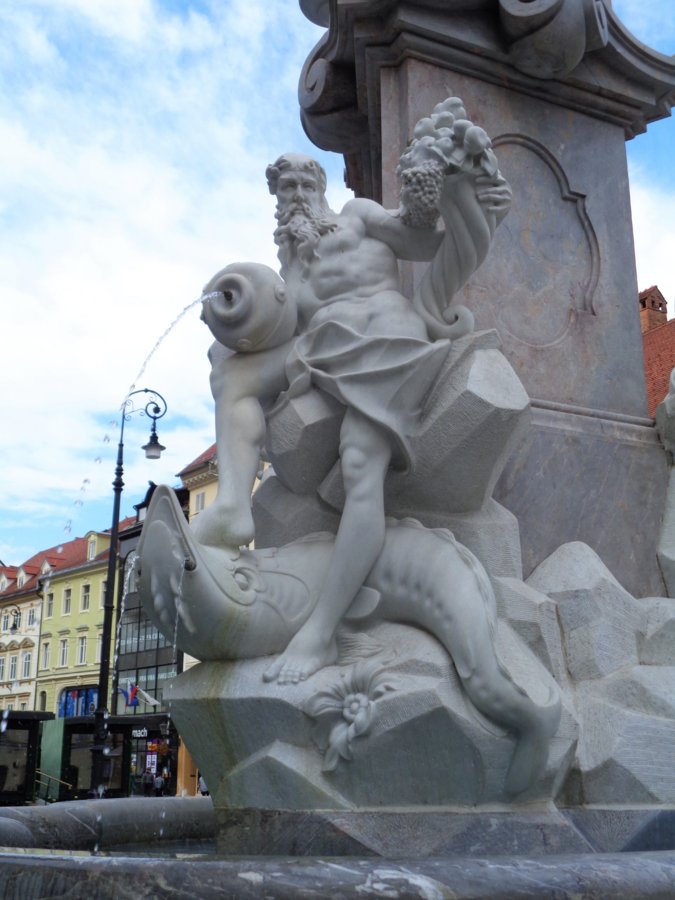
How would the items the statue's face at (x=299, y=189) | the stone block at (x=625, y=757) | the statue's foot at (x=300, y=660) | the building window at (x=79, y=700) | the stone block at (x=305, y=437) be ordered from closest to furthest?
the statue's foot at (x=300, y=660), the stone block at (x=625, y=757), the stone block at (x=305, y=437), the statue's face at (x=299, y=189), the building window at (x=79, y=700)

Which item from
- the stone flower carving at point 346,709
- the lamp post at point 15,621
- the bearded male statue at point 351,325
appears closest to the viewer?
the stone flower carving at point 346,709

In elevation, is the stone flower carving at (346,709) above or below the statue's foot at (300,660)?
below

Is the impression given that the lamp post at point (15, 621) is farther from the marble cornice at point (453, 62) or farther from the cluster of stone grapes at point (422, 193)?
the cluster of stone grapes at point (422, 193)

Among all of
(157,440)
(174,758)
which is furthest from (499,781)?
(174,758)

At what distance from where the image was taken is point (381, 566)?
4.38 meters

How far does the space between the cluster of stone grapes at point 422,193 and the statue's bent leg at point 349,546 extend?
95 centimetres

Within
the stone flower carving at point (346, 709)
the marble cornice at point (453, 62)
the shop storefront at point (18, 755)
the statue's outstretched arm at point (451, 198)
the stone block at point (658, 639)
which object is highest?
the marble cornice at point (453, 62)

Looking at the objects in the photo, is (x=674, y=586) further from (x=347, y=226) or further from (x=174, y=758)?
(x=174, y=758)

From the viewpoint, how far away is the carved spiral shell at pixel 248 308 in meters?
4.77

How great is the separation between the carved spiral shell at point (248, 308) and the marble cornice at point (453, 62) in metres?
1.78

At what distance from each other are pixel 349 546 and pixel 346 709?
683 millimetres

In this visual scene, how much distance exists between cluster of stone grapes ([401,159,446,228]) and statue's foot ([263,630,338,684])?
190cm

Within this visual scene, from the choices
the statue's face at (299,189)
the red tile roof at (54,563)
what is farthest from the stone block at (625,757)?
the red tile roof at (54,563)

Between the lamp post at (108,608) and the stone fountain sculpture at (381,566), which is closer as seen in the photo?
the stone fountain sculpture at (381,566)
